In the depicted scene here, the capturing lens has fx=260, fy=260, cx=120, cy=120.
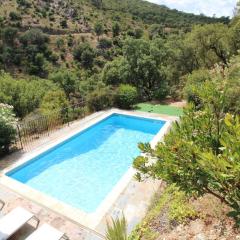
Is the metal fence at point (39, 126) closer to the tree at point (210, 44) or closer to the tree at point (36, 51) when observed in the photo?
the tree at point (210, 44)

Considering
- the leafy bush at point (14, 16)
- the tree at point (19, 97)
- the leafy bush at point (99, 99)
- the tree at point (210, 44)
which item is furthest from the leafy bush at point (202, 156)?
the leafy bush at point (14, 16)

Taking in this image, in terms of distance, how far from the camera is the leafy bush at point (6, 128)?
9.08 metres

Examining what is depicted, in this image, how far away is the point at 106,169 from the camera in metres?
9.95

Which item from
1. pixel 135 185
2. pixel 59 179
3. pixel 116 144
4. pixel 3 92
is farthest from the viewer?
pixel 3 92

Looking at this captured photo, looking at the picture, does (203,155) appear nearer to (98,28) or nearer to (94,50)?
(94,50)

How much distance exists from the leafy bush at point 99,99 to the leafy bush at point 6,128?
655 cm

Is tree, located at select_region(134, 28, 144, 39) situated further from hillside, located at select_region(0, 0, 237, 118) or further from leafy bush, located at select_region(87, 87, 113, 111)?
leafy bush, located at select_region(87, 87, 113, 111)

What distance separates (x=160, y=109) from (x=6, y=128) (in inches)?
379

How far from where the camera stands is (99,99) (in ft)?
52.4

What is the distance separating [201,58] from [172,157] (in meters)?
20.7

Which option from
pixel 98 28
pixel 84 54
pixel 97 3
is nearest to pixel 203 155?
pixel 84 54

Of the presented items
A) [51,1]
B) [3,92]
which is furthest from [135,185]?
[51,1]

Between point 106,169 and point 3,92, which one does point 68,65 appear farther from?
point 106,169

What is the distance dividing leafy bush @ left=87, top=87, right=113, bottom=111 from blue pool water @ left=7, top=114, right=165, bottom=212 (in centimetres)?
204
